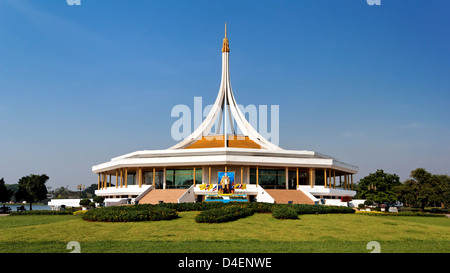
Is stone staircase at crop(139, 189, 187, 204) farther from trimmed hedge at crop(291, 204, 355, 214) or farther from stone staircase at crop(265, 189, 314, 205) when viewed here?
trimmed hedge at crop(291, 204, 355, 214)

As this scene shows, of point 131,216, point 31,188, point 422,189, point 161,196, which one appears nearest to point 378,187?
point 422,189

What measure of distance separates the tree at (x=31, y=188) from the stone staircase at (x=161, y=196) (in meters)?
17.4

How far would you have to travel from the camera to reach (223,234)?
12703 millimetres

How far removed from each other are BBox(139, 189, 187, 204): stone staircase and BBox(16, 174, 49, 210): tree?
17414 millimetres

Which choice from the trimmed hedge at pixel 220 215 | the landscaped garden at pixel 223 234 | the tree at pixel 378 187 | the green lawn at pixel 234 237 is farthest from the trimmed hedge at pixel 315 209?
the tree at pixel 378 187

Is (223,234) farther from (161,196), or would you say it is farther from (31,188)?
(31,188)

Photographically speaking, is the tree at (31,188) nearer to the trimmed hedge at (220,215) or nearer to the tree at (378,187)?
the trimmed hedge at (220,215)

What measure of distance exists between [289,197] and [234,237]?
20.6 metres

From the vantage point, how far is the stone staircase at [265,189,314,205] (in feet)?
101

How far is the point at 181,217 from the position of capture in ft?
58.5
